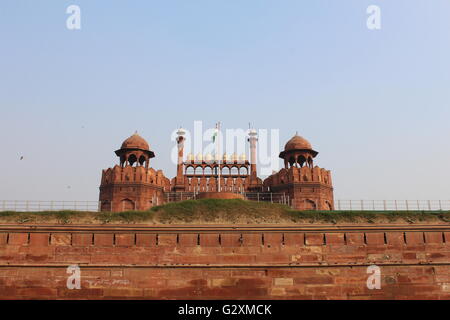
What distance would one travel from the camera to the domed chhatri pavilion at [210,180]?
23609mm

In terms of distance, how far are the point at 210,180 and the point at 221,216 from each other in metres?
9.74

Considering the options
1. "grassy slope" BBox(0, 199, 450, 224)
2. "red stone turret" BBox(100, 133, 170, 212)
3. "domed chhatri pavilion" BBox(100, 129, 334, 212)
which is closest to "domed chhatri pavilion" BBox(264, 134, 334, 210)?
"domed chhatri pavilion" BBox(100, 129, 334, 212)

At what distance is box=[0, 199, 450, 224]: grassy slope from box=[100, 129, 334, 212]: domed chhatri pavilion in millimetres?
3878

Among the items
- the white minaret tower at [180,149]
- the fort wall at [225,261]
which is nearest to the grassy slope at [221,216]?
the fort wall at [225,261]

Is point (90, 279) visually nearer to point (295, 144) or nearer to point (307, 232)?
point (307, 232)

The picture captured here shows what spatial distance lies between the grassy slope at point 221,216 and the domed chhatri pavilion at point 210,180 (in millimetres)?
3878

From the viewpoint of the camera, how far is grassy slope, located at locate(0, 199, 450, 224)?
16922 millimetres

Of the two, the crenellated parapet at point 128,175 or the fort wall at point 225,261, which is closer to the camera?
the fort wall at point 225,261

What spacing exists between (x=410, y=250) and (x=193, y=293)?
8990mm

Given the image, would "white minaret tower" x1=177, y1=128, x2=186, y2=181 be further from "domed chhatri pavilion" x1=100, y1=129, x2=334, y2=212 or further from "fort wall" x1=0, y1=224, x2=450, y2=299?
"fort wall" x1=0, y1=224, x2=450, y2=299

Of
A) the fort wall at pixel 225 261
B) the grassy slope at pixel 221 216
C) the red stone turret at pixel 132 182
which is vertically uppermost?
the red stone turret at pixel 132 182

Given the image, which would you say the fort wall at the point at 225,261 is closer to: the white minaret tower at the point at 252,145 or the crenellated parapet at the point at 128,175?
the crenellated parapet at the point at 128,175

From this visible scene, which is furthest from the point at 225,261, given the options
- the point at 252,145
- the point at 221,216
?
the point at 252,145

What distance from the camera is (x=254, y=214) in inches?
696
